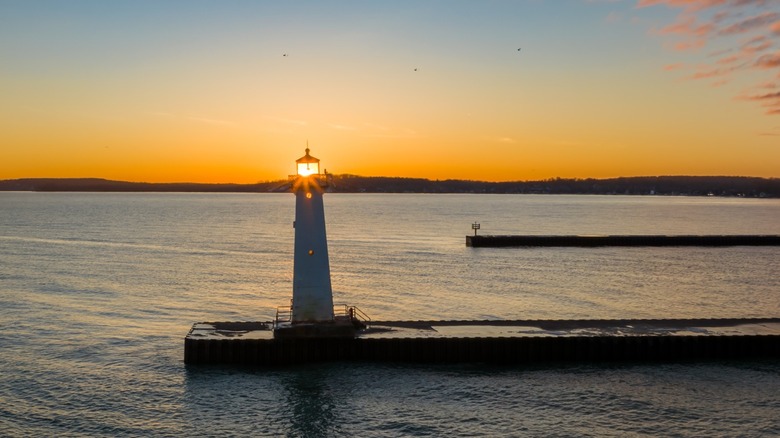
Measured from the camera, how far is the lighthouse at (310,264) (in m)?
28.9

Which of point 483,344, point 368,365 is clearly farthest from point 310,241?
point 483,344

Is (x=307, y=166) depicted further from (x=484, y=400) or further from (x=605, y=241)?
(x=605, y=241)

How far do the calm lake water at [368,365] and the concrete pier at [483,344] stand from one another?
0.72 meters

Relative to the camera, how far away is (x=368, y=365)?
96.3 feet

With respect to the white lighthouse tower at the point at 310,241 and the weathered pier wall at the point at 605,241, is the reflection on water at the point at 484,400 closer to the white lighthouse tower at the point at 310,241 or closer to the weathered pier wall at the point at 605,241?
the white lighthouse tower at the point at 310,241

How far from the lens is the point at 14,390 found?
27.6 metres

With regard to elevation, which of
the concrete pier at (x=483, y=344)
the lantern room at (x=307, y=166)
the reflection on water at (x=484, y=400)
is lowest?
the reflection on water at (x=484, y=400)

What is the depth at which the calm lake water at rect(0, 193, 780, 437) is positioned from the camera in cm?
2458

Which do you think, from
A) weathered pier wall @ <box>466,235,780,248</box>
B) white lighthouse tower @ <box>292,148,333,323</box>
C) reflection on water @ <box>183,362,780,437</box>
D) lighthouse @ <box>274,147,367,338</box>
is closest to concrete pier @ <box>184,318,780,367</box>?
lighthouse @ <box>274,147,367,338</box>

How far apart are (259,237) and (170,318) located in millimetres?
69159

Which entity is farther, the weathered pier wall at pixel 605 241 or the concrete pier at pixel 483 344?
the weathered pier wall at pixel 605 241

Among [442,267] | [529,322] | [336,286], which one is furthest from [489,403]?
[442,267]

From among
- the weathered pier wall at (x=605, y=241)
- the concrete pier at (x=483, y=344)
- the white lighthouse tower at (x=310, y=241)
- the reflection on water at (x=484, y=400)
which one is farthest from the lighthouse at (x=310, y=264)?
the weathered pier wall at (x=605, y=241)

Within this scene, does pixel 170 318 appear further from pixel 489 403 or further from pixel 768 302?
pixel 768 302
